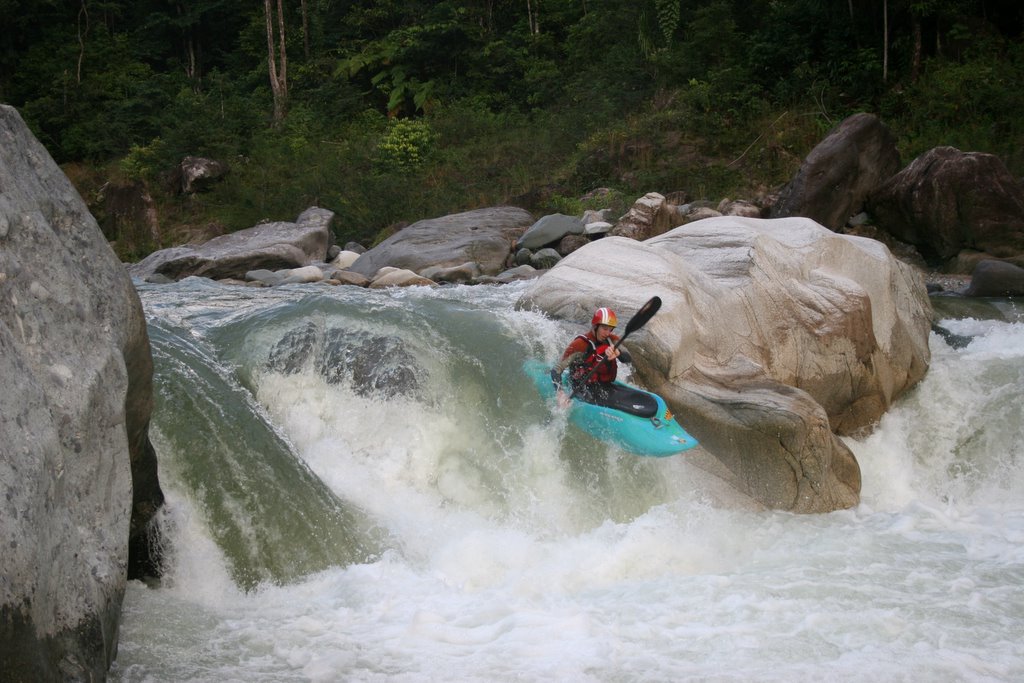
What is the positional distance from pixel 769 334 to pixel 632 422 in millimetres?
1968

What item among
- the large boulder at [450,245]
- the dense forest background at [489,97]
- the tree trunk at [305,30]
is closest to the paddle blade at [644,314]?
the large boulder at [450,245]

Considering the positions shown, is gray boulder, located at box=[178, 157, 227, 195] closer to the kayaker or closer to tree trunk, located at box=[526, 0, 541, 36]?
tree trunk, located at box=[526, 0, 541, 36]

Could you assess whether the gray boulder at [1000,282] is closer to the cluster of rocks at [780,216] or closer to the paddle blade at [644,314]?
the cluster of rocks at [780,216]

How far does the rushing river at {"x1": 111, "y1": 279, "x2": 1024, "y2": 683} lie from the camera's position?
4352 millimetres

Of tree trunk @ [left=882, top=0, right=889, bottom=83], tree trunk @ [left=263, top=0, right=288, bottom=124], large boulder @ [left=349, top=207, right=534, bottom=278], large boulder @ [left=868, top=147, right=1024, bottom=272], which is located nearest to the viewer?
large boulder @ [left=868, top=147, right=1024, bottom=272]

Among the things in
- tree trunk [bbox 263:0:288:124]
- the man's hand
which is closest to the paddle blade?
the man's hand

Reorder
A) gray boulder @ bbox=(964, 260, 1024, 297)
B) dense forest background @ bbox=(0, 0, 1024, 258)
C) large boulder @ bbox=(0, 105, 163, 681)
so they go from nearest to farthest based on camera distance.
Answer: large boulder @ bbox=(0, 105, 163, 681)
gray boulder @ bbox=(964, 260, 1024, 297)
dense forest background @ bbox=(0, 0, 1024, 258)

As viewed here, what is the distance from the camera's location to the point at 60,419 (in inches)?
141

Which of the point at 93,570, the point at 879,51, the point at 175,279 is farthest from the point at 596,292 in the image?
the point at 879,51

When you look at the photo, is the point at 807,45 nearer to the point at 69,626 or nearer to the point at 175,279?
the point at 175,279

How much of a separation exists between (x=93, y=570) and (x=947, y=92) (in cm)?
1648

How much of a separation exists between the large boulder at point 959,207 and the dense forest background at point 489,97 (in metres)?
2.85

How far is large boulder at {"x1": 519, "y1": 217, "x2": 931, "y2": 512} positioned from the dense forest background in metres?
7.89

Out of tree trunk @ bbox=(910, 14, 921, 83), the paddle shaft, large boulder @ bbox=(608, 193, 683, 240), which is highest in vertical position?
tree trunk @ bbox=(910, 14, 921, 83)
